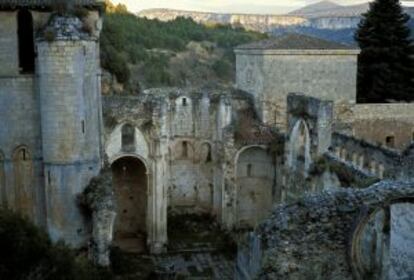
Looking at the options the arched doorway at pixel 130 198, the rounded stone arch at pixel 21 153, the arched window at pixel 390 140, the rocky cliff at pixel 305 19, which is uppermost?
the rocky cliff at pixel 305 19

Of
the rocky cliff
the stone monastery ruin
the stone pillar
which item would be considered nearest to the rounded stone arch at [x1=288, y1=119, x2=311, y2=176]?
the stone monastery ruin

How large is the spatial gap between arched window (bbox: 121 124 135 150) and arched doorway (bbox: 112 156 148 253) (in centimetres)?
154

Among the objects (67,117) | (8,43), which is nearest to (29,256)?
(67,117)

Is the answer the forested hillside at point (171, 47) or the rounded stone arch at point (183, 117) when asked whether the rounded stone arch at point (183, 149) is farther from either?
the forested hillside at point (171, 47)

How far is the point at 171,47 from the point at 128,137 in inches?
1467

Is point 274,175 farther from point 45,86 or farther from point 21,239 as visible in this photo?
point 21,239

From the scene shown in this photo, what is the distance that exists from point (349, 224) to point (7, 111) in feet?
38.8

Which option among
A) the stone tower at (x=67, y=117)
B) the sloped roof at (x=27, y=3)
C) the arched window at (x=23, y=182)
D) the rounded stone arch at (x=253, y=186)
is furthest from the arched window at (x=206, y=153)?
the sloped roof at (x=27, y=3)

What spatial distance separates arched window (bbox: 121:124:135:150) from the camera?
76.7 feet

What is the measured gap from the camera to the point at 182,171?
27.4 metres

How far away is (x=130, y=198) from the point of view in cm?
2542

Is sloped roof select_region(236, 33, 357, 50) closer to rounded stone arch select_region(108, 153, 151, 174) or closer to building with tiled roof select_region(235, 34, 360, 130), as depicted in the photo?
building with tiled roof select_region(235, 34, 360, 130)

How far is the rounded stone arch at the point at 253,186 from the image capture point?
2573 centimetres

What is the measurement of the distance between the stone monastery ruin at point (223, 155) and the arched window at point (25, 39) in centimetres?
4
